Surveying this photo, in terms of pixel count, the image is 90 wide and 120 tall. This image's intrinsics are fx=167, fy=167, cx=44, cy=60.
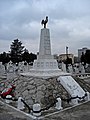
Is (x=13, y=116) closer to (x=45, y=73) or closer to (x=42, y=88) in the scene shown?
(x=42, y=88)

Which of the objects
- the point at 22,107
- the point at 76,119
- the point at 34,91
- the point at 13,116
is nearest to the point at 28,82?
the point at 34,91

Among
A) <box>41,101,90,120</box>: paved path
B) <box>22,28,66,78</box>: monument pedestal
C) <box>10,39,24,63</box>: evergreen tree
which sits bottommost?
<box>41,101,90,120</box>: paved path

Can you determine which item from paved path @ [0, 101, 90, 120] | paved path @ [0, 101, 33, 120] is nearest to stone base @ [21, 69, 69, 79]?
paved path @ [0, 101, 90, 120]

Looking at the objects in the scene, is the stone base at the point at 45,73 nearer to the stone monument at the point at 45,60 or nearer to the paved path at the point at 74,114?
the stone monument at the point at 45,60

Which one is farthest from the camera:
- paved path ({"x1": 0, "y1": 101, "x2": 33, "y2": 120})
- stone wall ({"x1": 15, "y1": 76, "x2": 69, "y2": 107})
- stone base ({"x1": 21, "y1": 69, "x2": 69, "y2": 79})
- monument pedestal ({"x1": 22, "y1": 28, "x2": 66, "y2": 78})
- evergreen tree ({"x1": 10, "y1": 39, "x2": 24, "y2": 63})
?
evergreen tree ({"x1": 10, "y1": 39, "x2": 24, "y2": 63})

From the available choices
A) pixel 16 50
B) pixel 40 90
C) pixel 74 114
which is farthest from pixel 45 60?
pixel 16 50

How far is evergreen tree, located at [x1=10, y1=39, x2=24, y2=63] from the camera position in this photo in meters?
56.4

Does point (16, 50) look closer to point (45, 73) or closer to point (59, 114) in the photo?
point (45, 73)

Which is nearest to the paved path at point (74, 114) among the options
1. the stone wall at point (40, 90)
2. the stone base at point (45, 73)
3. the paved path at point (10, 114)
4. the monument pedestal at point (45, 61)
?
the paved path at point (10, 114)

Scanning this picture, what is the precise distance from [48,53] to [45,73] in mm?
1846

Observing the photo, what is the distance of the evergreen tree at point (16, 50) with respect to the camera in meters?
56.4

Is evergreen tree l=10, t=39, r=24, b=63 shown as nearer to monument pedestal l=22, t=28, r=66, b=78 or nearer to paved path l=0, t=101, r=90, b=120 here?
monument pedestal l=22, t=28, r=66, b=78

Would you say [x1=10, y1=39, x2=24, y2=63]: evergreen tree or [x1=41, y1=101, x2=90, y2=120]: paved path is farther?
[x1=10, y1=39, x2=24, y2=63]: evergreen tree

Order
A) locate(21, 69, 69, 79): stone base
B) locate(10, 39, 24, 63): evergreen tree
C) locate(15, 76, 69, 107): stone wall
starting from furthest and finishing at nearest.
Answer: locate(10, 39, 24, 63): evergreen tree → locate(21, 69, 69, 79): stone base → locate(15, 76, 69, 107): stone wall
